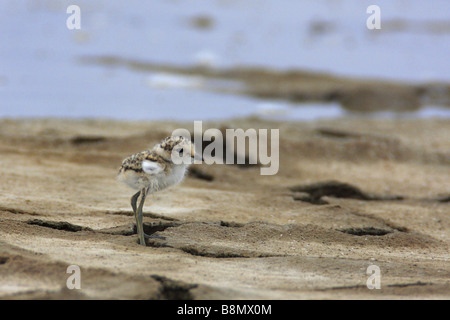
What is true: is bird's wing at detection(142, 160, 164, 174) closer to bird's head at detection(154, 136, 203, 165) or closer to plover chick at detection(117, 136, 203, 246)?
plover chick at detection(117, 136, 203, 246)

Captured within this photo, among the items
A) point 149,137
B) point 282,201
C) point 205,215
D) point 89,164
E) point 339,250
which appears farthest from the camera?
point 149,137

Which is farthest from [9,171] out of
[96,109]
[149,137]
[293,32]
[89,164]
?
[293,32]

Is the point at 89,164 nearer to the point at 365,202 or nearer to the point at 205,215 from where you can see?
the point at 205,215

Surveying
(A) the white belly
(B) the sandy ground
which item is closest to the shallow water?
(B) the sandy ground

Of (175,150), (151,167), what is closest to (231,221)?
(175,150)

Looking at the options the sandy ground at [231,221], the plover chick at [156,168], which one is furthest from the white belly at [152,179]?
the sandy ground at [231,221]
